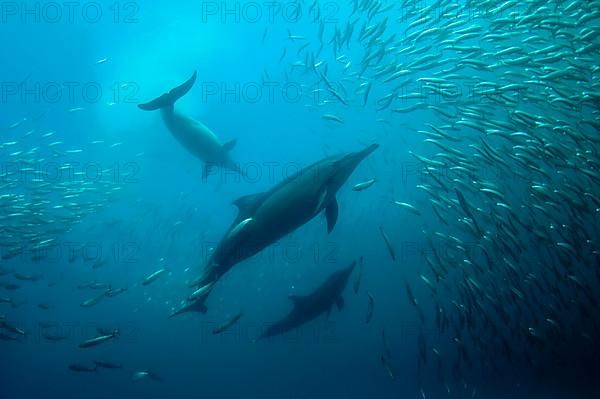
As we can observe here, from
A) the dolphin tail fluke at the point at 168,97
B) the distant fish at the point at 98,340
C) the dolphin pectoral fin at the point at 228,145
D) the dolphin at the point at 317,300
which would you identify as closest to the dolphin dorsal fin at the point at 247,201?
the dolphin tail fluke at the point at 168,97

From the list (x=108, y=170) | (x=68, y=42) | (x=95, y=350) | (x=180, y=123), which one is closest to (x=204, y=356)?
(x=95, y=350)

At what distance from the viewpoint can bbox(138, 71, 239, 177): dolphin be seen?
308 inches

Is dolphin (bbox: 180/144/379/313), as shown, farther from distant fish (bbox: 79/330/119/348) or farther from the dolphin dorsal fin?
distant fish (bbox: 79/330/119/348)

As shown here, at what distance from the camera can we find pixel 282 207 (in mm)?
5059

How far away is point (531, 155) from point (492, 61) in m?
2.65

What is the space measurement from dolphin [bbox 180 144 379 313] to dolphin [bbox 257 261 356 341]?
4.21 m

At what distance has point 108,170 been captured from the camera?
19.7 metres

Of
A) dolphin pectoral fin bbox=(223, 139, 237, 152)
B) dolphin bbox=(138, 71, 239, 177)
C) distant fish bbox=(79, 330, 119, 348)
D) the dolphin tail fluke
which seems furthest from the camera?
dolphin pectoral fin bbox=(223, 139, 237, 152)

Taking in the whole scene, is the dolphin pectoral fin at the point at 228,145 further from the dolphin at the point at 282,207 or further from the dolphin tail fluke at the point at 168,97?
the dolphin at the point at 282,207

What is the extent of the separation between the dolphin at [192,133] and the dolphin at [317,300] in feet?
11.8

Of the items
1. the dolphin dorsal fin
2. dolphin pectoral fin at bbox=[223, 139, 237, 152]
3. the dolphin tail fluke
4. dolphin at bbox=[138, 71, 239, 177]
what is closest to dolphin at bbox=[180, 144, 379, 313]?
the dolphin dorsal fin

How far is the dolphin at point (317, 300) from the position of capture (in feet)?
31.3

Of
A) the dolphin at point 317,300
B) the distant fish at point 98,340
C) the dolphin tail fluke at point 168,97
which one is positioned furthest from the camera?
the dolphin at point 317,300

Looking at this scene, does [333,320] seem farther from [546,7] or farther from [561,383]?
[546,7]
